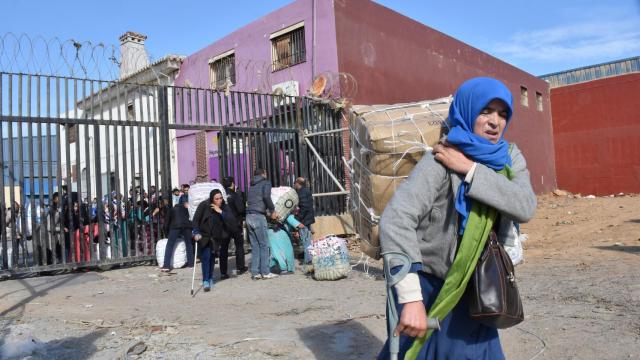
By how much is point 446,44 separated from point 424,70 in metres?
1.79

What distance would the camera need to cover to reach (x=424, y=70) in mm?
14367

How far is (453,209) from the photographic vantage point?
1.81 meters

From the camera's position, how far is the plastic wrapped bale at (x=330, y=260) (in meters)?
7.01

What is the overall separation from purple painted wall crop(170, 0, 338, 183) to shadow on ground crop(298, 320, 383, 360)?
6850 mm

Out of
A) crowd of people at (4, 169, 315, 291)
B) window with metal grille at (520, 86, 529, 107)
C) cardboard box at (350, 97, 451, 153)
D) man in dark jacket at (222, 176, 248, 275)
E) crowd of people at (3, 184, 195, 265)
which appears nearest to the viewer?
cardboard box at (350, 97, 451, 153)

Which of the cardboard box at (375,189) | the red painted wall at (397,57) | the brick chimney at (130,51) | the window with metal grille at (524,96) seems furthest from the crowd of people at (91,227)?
the window with metal grille at (524,96)

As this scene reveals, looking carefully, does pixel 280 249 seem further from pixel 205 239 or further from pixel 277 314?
pixel 277 314

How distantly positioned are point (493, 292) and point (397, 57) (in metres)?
12.2

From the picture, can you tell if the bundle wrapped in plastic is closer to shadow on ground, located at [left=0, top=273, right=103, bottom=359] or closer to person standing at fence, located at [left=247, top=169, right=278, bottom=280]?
person standing at fence, located at [left=247, top=169, right=278, bottom=280]

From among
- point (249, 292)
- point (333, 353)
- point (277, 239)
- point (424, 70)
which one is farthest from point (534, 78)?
point (333, 353)

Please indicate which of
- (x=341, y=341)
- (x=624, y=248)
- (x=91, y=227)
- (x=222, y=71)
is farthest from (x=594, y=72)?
(x=341, y=341)

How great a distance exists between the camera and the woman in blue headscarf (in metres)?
1.73

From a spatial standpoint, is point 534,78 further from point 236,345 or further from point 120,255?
point 236,345

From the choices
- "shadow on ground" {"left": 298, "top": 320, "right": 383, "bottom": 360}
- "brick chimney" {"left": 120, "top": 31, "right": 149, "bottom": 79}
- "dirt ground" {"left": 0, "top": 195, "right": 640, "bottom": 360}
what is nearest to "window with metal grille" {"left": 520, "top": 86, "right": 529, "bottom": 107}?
"dirt ground" {"left": 0, "top": 195, "right": 640, "bottom": 360}
